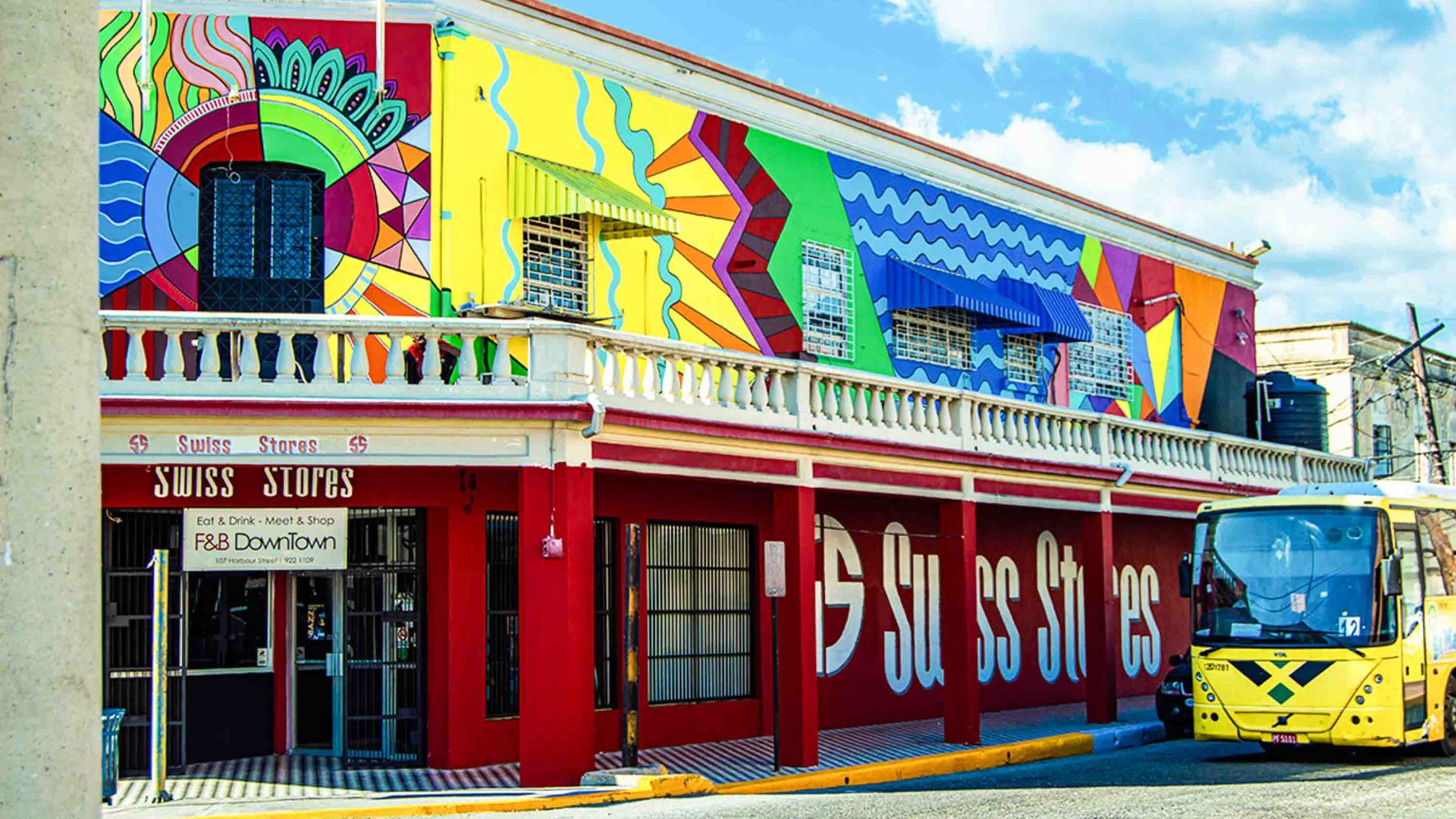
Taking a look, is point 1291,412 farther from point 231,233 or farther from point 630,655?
point 231,233

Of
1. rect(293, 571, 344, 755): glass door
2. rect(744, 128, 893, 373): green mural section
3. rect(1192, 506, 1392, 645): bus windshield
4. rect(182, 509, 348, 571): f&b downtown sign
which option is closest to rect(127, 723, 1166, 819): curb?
rect(1192, 506, 1392, 645): bus windshield

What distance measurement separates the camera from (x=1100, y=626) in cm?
2148

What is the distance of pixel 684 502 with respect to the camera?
19.2 metres

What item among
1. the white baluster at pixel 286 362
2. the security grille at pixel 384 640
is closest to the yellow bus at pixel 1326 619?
the security grille at pixel 384 640

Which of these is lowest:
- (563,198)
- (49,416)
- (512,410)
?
(49,416)

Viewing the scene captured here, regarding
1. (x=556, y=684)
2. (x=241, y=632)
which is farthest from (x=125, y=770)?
(x=556, y=684)

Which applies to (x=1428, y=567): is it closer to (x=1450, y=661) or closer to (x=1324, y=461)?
(x=1450, y=661)

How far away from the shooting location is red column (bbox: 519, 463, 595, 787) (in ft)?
47.6

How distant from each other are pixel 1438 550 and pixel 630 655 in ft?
30.3

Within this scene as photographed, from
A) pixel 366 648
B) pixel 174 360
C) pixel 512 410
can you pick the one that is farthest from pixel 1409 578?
pixel 174 360

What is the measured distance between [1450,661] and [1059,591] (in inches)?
343

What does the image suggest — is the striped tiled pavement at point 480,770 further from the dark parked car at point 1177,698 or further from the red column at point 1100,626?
the dark parked car at point 1177,698

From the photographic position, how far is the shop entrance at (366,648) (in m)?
16.4

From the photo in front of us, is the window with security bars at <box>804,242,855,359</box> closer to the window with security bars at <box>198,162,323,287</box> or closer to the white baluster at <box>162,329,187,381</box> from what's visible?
the window with security bars at <box>198,162,323,287</box>
